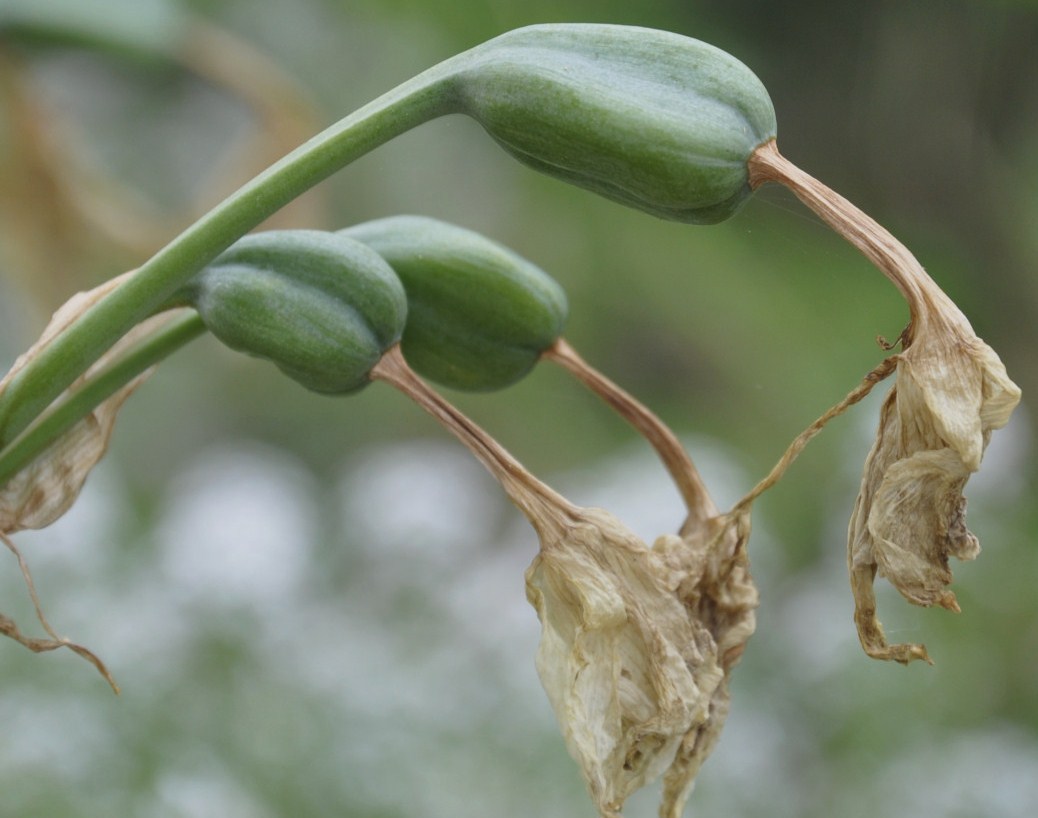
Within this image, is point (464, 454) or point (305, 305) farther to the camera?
point (464, 454)

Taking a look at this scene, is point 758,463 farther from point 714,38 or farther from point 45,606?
point 45,606

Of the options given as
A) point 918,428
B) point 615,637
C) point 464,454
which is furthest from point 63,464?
point 464,454

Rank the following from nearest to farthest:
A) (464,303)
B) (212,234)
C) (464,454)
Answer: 1. (212,234)
2. (464,303)
3. (464,454)

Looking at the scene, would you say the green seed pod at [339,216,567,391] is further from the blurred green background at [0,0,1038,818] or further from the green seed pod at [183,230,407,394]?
the blurred green background at [0,0,1038,818]

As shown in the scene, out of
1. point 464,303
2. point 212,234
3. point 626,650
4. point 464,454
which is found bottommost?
point 464,454

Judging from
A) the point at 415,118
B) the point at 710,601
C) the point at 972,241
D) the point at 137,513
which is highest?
the point at 415,118

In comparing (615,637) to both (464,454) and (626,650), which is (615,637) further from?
Result: (464,454)

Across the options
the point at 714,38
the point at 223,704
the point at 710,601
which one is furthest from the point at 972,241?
the point at 710,601

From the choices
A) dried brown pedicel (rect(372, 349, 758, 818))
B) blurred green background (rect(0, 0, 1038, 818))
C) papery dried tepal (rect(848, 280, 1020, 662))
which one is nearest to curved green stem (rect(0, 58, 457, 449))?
dried brown pedicel (rect(372, 349, 758, 818))
